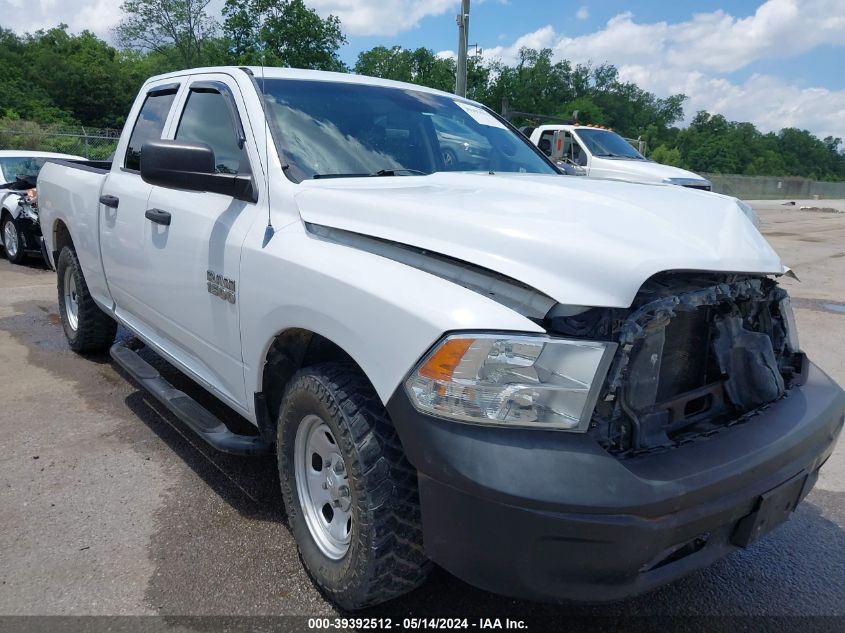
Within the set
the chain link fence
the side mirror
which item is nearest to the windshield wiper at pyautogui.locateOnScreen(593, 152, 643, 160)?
the side mirror

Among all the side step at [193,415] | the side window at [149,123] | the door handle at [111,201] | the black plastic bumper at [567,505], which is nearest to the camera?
the black plastic bumper at [567,505]

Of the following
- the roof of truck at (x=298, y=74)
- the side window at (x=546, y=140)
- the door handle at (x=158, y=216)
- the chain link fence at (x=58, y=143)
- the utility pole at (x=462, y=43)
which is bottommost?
the chain link fence at (x=58, y=143)

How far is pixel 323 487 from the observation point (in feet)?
8.29

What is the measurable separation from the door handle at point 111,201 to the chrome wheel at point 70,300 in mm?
1356

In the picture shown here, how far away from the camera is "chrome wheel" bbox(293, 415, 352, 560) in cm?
242

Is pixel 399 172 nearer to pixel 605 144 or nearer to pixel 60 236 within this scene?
pixel 60 236

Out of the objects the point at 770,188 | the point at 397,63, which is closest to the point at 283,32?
the point at 397,63

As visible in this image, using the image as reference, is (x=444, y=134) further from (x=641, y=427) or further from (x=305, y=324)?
(x=641, y=427)

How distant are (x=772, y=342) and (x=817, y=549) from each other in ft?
3.60

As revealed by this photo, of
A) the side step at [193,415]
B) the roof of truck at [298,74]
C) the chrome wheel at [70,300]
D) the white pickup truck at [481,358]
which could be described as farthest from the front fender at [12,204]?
the white pickup truck at [481,358]

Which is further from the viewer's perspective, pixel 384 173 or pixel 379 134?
pixel 379 134

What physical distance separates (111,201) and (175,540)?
7.15 feet

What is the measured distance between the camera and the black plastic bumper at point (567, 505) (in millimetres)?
1778

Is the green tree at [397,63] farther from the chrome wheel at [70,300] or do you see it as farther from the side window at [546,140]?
the chrome wheel at [70,300]
